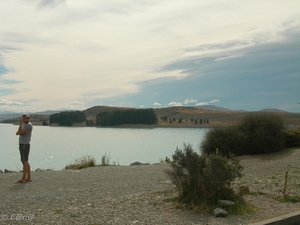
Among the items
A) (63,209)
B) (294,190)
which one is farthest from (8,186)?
(294,190)

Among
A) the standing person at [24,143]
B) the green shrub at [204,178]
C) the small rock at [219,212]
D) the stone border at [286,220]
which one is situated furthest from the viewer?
the standing person at [24,143]

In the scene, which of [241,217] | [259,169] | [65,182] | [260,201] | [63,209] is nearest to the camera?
[241,217]

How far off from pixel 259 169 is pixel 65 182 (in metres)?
6.71

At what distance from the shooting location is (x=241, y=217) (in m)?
7.01

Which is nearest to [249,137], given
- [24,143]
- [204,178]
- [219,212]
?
[24,143]

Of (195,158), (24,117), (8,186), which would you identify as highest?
(24,117)

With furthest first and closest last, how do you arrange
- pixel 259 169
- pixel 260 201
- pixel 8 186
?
1. pixel 259 169
2. pixel 8 186
3. pixel 260 201

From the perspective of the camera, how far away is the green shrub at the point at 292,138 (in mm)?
19312

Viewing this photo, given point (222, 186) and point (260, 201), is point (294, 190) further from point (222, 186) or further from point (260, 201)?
point (222, 186)

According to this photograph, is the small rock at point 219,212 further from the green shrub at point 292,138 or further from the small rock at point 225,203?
the green shrub at point 292,138

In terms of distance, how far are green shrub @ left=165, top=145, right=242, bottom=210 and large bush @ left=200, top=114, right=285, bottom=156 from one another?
1018 cm

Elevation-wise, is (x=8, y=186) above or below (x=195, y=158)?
below

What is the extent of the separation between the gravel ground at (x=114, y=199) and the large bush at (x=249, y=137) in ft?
14.7

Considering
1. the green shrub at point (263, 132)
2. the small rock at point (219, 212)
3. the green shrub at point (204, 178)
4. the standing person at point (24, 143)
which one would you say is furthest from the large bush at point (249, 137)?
the small rock at point (219, 212)
